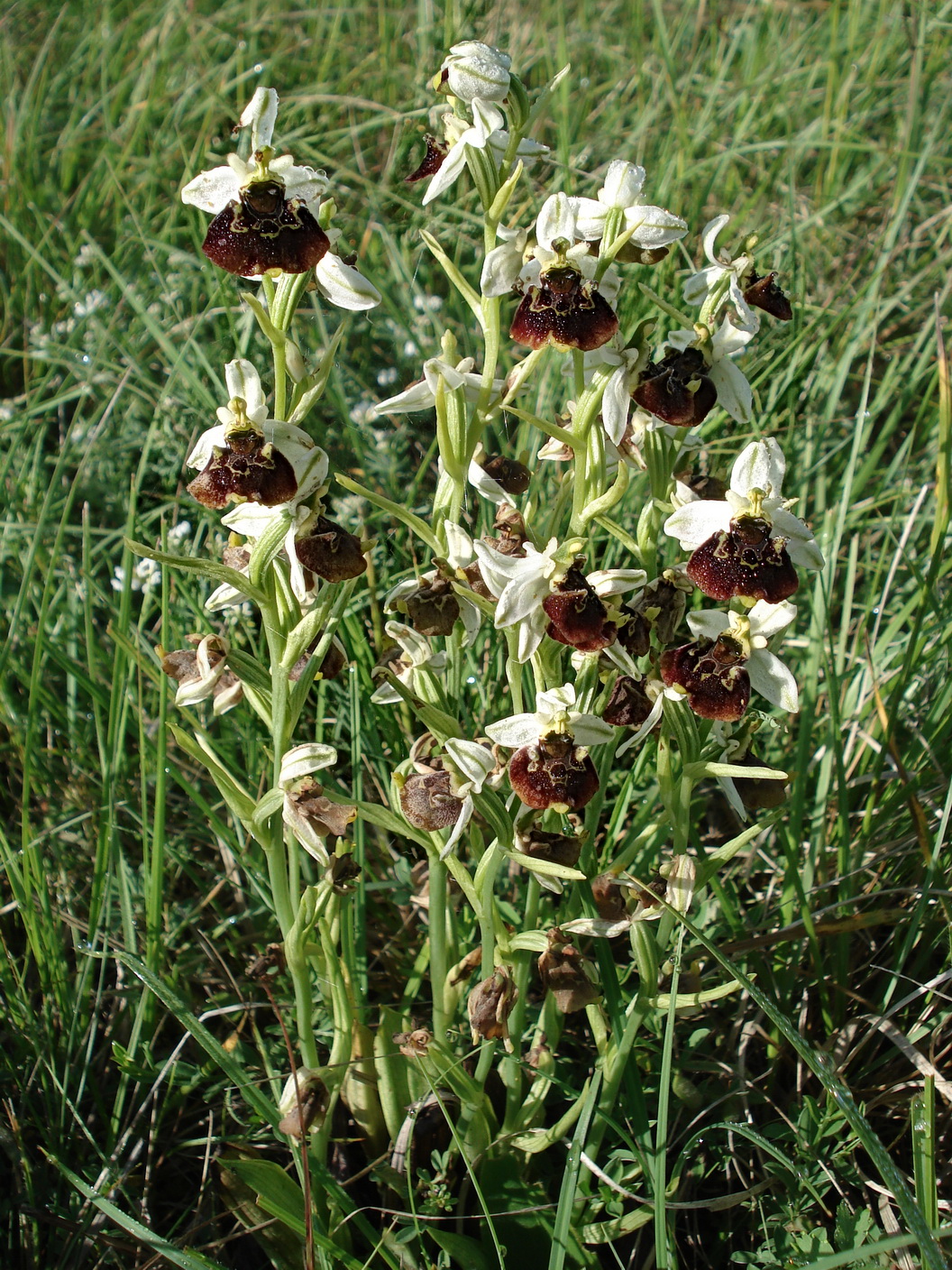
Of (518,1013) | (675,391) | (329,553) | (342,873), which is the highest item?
(675,391)

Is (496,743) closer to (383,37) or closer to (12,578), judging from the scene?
(12,578)

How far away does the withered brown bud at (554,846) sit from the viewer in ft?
5.29

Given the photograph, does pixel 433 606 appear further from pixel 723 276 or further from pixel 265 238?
pixel 723 276

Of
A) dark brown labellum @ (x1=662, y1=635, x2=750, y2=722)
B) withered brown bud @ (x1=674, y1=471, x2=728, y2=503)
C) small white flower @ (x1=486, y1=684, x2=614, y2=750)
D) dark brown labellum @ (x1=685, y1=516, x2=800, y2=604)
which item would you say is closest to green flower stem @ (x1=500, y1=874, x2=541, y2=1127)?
small white flower @ (x1=486, y1=684, x2=614, y2=750)

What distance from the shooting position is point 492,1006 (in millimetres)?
1670

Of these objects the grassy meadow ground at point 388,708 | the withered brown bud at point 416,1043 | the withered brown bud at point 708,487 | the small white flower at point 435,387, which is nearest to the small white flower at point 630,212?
the small white flower at point 435,387

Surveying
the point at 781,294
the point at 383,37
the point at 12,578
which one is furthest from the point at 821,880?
the point at 383,37

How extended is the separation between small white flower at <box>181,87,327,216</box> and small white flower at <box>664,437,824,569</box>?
29.6 inches

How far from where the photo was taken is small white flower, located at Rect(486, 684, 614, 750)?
153cm

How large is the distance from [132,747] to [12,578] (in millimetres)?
782

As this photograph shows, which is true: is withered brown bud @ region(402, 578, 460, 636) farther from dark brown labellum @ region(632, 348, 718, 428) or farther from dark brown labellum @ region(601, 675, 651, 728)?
dark brown labellum @ region(632, 348, 718, 428)

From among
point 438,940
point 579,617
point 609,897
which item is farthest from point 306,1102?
point 579,617

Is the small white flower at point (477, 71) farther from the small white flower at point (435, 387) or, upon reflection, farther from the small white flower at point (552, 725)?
the small white flower at point (552, 725)

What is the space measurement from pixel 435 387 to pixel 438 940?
0.97 m
